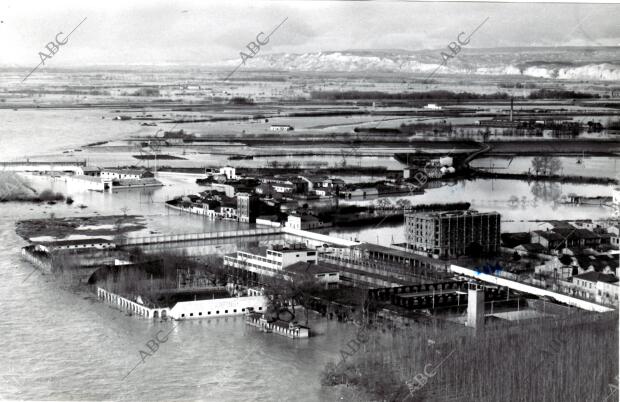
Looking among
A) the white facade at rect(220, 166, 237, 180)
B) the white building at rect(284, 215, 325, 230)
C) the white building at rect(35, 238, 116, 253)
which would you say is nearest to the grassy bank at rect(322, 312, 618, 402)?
the white building at rect(35, 238, 116, 253)

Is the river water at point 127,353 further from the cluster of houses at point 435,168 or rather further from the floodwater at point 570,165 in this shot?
the floodwater at point 570,165

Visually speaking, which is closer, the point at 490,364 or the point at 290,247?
the point at 490,364

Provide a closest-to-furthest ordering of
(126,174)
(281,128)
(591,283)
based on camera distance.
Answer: (591,283)
(126,174)
(281,128)

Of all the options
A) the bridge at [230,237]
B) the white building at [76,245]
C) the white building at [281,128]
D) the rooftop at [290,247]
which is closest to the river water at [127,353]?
the white building at [76,245]

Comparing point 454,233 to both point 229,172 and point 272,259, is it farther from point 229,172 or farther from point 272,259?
point 229,172

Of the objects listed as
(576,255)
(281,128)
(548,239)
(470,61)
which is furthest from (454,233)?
(281,128)

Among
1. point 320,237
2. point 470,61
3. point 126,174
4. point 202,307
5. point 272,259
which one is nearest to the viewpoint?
point 202,307

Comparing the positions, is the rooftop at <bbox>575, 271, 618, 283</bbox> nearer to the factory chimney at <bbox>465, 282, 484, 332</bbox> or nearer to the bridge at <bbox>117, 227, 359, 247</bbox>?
→ the factory chimney at <bbox>465, 282, 484, 332</bbox>
